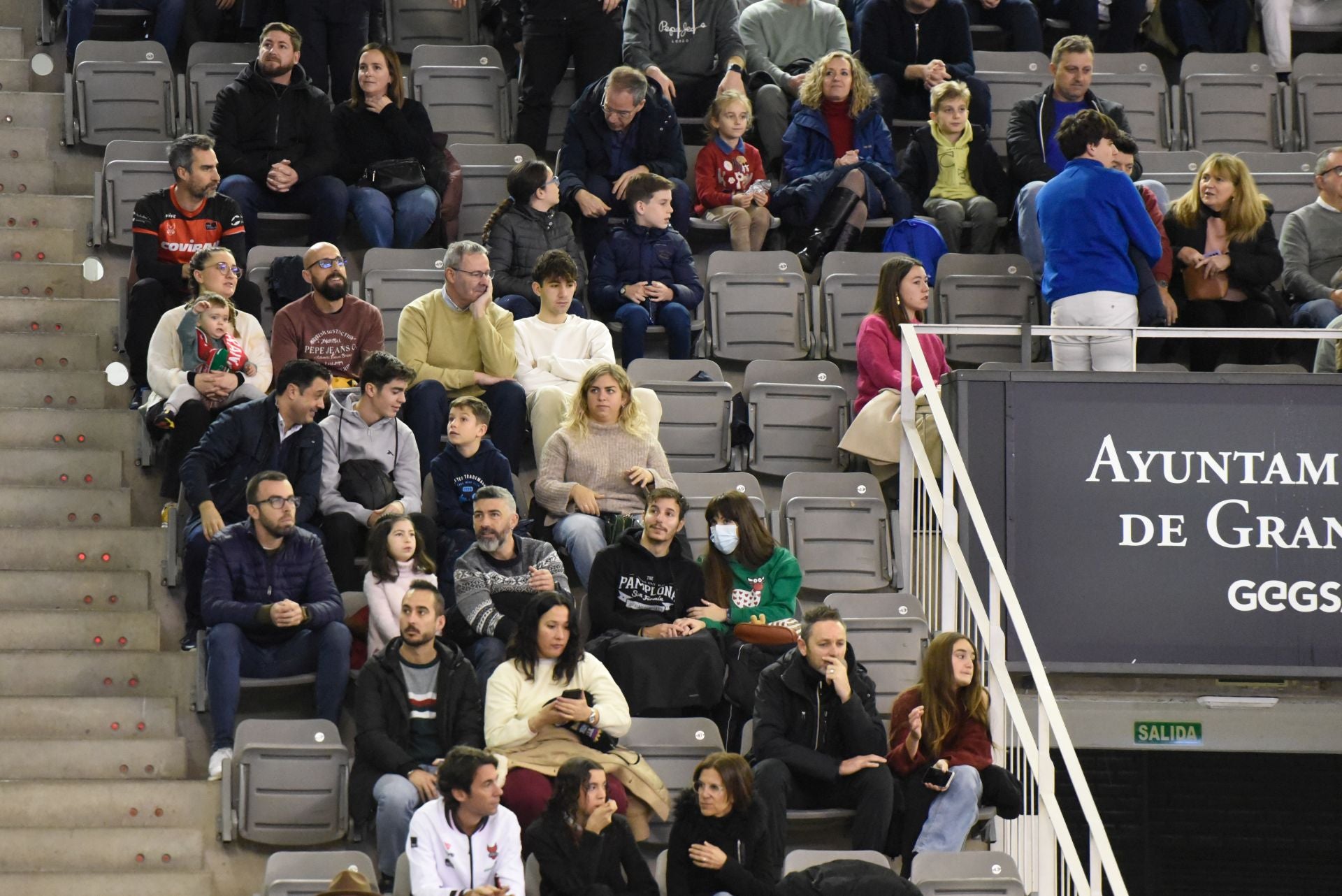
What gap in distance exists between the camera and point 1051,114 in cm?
1012

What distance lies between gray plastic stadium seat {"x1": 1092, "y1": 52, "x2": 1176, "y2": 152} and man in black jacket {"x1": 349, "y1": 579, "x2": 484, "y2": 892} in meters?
5.45

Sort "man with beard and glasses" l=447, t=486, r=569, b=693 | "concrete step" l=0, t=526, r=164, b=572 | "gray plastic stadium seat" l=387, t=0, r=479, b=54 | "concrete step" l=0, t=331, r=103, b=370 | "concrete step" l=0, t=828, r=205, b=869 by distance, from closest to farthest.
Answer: "concrete step" l=0, t=828, r=205, b=869 → "man with beard and glasses" l=447, t=486, r=569, b=693 → "concrete step" l=0, t=526, r=164, b=572 → "concrete step" l=0, t=331, r=103, b=370 → "gray plastic stadium seat" l=387, t=0, r=479, b=54

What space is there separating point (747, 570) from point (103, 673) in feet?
7.54

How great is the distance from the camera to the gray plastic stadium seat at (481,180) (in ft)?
32.3

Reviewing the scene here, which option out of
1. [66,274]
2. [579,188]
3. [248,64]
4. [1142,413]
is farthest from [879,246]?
[66,274]

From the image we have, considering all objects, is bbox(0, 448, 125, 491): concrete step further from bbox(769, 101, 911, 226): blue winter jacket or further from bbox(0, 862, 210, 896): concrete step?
bbox(769, 101, 911, 226): blue winter jacket

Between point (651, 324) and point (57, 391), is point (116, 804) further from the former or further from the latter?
point (651, 324)

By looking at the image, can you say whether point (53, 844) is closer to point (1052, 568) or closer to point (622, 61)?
point (1052, 568)

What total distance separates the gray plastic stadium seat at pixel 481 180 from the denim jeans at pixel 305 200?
24.8 inches

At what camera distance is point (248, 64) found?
378 inches

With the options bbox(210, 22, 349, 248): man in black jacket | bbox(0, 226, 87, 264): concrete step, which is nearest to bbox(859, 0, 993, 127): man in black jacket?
bbox(210, 22, 349, 248): man in black jacket

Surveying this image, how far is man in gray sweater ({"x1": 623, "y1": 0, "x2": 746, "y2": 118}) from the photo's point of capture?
34.5ft

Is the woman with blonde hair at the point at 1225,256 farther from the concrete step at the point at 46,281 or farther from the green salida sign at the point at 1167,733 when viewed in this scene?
the concrete step at the point at 46,281

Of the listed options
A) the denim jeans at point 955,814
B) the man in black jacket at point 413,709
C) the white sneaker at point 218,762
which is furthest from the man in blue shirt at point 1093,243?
the white sneaker at point 218,762
